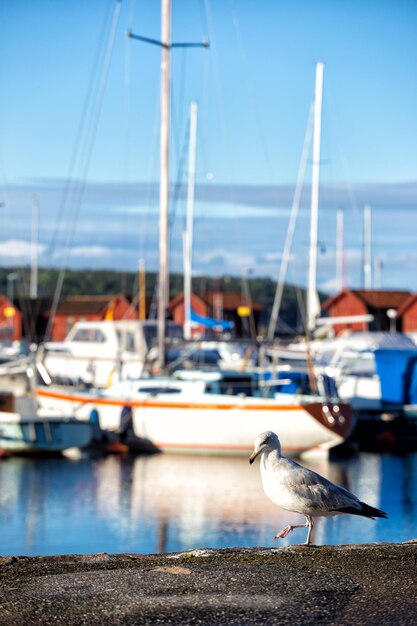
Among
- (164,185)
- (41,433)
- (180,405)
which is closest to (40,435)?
(41,433)

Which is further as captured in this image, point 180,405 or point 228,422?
point 180,405

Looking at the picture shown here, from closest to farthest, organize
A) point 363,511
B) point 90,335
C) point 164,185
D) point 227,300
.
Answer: point 363,511 < point 164,185 < point 90,335 < point 227,300

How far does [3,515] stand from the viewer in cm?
2189

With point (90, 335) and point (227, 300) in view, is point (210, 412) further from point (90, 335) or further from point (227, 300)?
point (227, 300)

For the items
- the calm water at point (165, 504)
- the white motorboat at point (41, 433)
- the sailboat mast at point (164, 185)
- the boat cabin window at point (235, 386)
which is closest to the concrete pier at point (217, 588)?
the calm water at point (165, 504)

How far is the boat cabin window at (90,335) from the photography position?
38894mm

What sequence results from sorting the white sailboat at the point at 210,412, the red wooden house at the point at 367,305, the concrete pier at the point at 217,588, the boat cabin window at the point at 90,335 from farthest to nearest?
the red wooden house at the point at 367,305 → the boat cabin window at the point at 90,335 → the white sailboat at the point at 210,412 → the concrete pier at the point at 217,588

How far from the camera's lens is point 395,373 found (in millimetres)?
38938

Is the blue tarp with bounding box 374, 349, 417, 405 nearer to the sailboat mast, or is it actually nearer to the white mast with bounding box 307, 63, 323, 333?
the white mast with bounding box 307, 63, 323, 333

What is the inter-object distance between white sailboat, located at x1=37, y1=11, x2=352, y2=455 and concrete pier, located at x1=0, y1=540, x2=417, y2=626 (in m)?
19.9

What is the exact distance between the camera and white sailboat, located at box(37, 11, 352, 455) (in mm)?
28656

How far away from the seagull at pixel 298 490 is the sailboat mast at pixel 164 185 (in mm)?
22895

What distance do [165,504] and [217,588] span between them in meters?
16.8

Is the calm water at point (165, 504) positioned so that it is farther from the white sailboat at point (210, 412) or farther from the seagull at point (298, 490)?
the seagull at point (298, 490)
